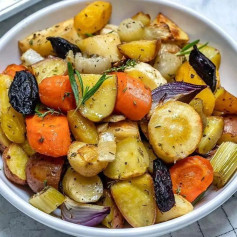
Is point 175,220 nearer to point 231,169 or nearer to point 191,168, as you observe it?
point 191,168

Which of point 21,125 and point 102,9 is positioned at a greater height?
point 102,9

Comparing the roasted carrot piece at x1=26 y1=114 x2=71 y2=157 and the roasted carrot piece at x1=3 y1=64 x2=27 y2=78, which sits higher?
the roasted carrot piece at x1=3 y1=64 x2=27 y2=78

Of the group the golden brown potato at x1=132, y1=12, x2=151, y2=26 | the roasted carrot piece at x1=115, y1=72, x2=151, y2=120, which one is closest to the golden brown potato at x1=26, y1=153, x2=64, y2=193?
the roasted carrot piece at x1=115, y1=72, x2=151, y2=120

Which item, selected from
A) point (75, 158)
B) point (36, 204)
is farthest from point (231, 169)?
point (36, 204)

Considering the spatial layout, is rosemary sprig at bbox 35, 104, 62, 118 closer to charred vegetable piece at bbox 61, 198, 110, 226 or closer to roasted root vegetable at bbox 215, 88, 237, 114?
charred vegetable piece at bbox 61, 198, 110, 226

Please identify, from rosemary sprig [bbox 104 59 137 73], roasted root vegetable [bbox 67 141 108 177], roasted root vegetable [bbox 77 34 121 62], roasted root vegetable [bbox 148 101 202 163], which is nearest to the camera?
roasted root vegetable [bbox 67 141 108 177]
